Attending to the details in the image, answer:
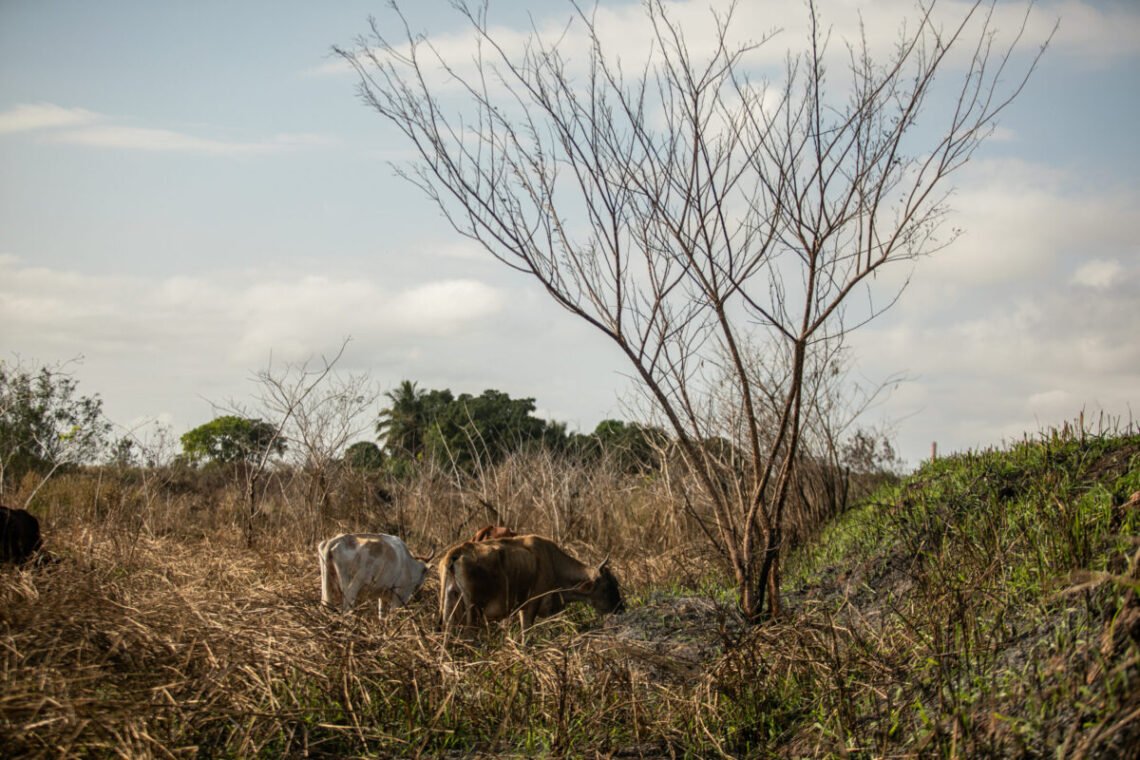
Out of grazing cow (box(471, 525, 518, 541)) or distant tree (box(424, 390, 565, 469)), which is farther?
distant tree (box(424, 390, 565, 469))

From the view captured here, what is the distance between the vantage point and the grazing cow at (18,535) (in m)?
9.70

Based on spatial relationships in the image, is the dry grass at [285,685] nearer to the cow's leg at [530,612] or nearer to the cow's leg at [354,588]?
the cow's leg at [354,588]

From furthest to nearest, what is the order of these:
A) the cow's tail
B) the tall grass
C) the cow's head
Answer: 1. the cow's head
2. the cow's tail
3. the tall grass

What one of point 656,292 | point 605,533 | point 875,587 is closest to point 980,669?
point 875,587

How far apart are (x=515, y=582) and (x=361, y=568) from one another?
1277mm

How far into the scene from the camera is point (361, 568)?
27.6ft

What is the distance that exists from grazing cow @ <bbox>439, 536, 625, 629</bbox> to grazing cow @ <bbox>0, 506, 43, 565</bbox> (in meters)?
4.29

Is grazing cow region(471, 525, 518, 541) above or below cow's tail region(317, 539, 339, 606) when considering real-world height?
above

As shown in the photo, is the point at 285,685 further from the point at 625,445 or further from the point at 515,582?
the point at 625,445

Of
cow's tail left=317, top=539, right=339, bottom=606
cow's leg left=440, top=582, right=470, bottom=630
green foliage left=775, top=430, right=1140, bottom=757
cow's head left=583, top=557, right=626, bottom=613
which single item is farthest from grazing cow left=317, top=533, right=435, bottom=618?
green foliage left=775, top=430, right=1140, bottom=757

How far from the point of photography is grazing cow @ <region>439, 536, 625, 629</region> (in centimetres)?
821

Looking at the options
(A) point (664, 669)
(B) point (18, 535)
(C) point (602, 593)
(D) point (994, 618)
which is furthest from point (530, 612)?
(B) point (18, 535)

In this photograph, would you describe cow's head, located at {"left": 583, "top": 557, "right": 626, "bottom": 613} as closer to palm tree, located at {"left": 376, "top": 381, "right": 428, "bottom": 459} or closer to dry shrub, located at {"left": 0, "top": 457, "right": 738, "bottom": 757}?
dry shrub, located at {"left": 0, "top": 457, "right": 738, "bottom": 757}

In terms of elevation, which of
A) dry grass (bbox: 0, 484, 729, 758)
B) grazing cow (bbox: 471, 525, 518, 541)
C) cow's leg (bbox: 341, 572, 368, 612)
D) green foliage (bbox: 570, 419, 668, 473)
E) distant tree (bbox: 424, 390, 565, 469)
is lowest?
dry grass (bbox: 0, 484, 729, 758)
